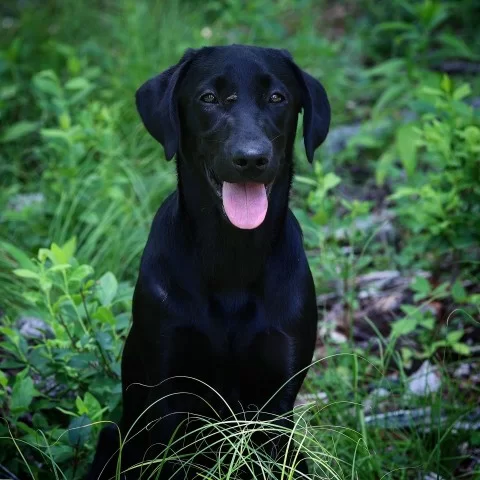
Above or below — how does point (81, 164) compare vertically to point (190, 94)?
below

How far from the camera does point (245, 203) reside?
9.02 feet

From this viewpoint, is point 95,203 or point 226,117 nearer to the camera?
point 226,117

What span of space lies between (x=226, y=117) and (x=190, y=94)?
17 cm

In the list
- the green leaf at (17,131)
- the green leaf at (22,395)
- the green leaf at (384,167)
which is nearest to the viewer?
the green leaf at (22,395)

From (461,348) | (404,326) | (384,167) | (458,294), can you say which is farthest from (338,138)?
(461,348)

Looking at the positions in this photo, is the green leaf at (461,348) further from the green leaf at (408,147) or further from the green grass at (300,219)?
the green leaf at (408,147)

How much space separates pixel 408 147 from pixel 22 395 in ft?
8.49

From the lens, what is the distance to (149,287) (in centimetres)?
282

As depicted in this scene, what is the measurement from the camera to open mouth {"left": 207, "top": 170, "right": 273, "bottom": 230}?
2.72 meters

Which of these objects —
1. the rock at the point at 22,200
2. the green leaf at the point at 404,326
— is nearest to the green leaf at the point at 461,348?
the green leaf at the point at 404,326

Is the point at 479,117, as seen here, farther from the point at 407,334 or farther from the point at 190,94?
the point at 190,94

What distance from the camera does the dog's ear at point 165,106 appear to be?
2852mm

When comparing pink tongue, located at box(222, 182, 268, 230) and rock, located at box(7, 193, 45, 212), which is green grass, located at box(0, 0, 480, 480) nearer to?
rock, located at box(7, 193, 45, 212)

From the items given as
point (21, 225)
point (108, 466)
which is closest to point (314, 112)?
point (108, 466)
